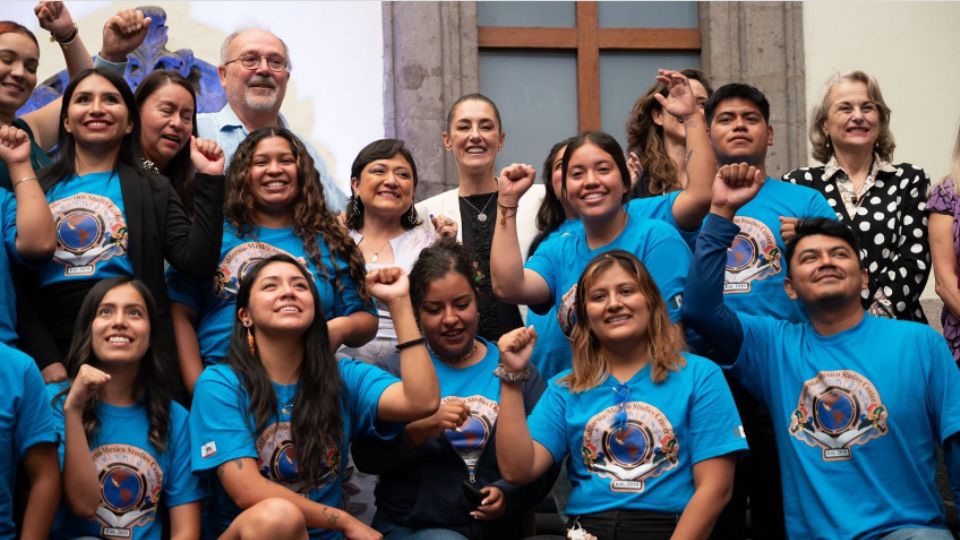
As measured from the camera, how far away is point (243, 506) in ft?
14.0

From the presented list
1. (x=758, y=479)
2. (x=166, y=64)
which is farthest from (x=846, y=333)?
(x=166, y=64)

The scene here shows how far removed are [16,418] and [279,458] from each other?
771 mm

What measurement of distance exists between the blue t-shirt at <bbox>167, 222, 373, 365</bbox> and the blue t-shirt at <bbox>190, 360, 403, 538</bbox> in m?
0.35

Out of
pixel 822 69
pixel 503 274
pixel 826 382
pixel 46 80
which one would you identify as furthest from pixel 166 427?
pixel 822 69

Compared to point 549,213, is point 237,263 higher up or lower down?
lower down

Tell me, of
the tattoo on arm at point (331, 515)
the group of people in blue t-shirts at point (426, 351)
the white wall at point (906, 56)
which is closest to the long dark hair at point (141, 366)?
the group of people in blue t-shirts at point (426, 351)

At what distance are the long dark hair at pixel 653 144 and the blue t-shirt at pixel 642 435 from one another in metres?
1.39

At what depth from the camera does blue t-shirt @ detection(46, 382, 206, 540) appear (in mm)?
4270

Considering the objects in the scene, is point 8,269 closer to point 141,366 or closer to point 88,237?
point 88,237

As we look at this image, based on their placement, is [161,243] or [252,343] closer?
[252,343]

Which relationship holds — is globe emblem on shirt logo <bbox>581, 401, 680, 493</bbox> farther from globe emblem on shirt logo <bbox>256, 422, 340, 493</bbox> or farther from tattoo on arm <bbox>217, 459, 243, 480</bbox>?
tattoo on arm <bbox>217, 459, 243, 480</bbox>

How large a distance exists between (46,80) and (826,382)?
4.47 m

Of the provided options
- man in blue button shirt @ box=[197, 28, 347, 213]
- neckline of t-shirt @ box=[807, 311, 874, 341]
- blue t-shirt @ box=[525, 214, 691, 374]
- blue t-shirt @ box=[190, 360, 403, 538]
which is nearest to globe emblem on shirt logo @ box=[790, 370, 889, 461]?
neckline of t-shirt @ box=[807, 311, 874, 341]

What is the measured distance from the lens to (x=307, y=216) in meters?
5.02
